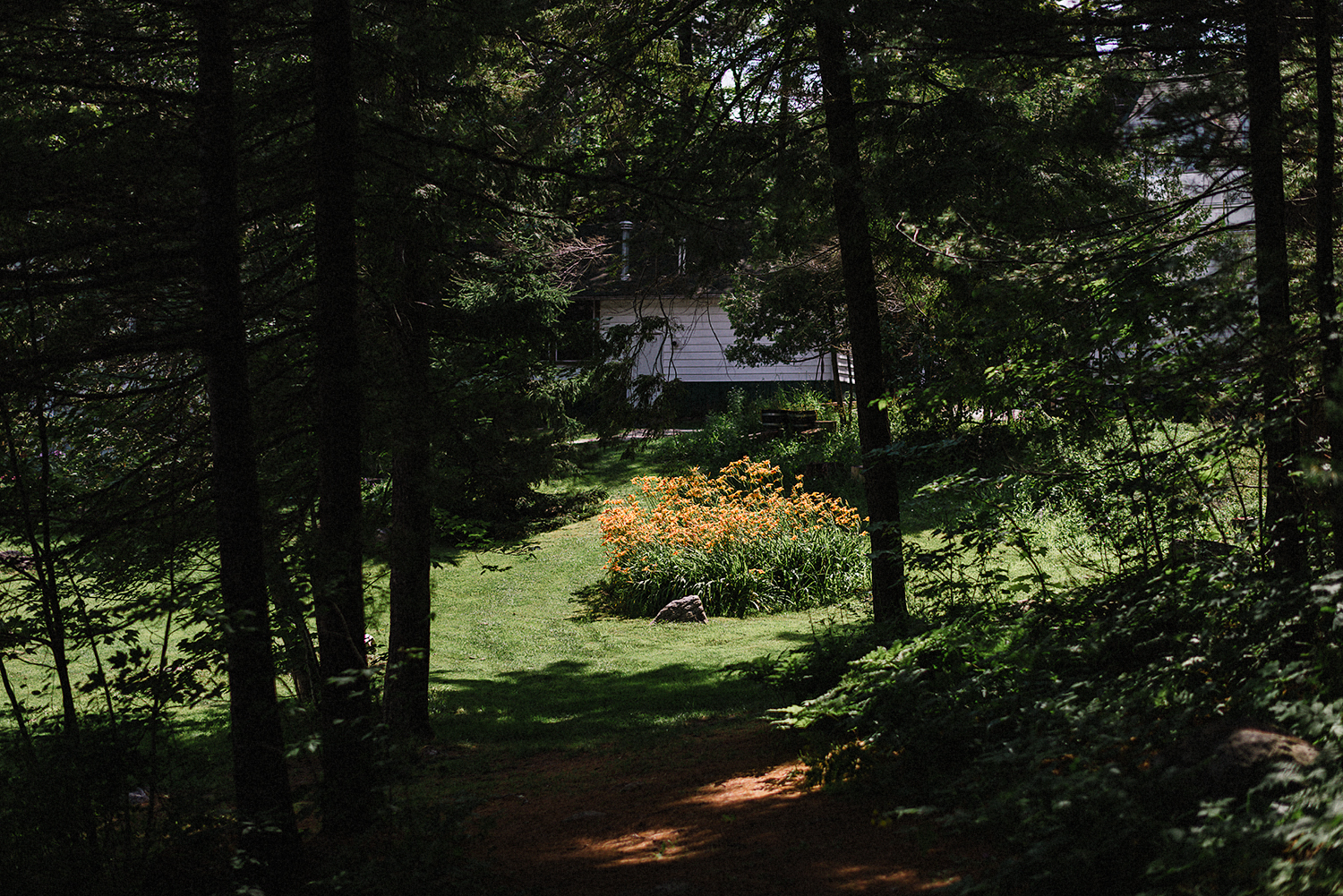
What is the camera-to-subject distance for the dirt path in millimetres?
4195

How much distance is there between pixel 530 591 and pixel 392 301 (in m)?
7.27

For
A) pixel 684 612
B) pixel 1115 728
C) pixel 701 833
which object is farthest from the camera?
pixel 684 612

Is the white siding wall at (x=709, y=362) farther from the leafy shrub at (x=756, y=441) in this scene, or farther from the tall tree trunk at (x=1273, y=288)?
the tall tree trunk at (x=1273, y=288)

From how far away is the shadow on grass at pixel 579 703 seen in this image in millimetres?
8602

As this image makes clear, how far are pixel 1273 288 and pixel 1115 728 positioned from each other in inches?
93.8

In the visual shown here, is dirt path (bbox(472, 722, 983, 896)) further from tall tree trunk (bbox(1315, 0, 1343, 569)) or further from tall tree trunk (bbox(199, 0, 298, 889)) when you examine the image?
tall tree trunk (bbox(1315, 0, 1343, 569))

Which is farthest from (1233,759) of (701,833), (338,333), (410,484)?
(410,484)

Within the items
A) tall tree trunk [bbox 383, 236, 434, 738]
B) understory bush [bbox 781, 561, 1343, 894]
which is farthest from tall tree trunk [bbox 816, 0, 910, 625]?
tall tree trunk [bbox 383, 236, 434, 738]

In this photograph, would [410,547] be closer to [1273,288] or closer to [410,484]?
[410,484]

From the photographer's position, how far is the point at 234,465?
5.12m

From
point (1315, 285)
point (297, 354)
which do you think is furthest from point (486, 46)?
point (1315, 285)

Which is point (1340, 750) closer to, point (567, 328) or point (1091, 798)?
point (1091, 798)

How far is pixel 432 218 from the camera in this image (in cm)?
743

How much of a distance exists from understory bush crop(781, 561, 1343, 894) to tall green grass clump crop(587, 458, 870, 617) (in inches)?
255
